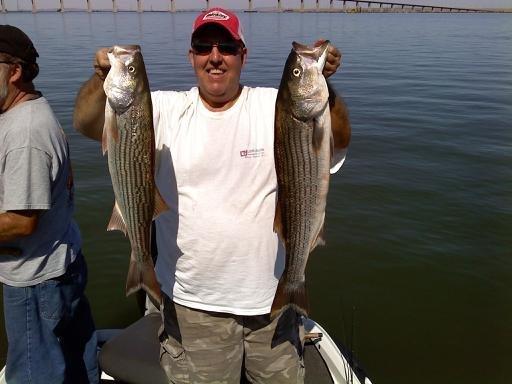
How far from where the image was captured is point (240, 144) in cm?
332

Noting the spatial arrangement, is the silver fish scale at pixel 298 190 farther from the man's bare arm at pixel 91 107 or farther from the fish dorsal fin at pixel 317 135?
the man's bare arm at pixel 91 107

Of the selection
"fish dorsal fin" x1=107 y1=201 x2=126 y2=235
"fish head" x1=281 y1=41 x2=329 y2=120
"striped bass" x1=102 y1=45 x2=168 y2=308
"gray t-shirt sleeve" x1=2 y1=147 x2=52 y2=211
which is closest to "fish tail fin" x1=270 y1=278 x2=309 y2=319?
"striped bass" x1=102 y1=45 x2=168 y2=308

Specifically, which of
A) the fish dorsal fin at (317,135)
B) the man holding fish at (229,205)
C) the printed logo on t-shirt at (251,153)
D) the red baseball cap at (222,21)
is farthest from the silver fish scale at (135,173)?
the fish dorsal fin at (317,135)

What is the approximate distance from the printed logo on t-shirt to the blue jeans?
179 cm

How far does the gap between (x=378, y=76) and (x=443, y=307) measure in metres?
19.8

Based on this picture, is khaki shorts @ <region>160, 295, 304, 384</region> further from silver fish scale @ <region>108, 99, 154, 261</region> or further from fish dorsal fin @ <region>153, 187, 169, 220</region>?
fish dorsal fin @ <region>153, 187, 169, 220</region>

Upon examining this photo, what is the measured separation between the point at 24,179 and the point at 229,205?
4.80ft

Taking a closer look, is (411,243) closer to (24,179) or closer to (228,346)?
(228,346)

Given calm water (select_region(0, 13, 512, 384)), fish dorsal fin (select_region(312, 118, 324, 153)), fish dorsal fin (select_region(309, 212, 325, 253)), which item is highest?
fish dorsal fin (select_region(312, 118, 324, 153))

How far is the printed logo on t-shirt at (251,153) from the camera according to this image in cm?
331

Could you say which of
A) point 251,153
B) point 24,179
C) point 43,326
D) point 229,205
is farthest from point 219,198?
point 43,326

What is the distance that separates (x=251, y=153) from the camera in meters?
3.32

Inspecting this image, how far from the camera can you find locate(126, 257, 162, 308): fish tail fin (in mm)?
3340

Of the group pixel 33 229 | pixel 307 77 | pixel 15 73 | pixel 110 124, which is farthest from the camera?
pixel 15 73
